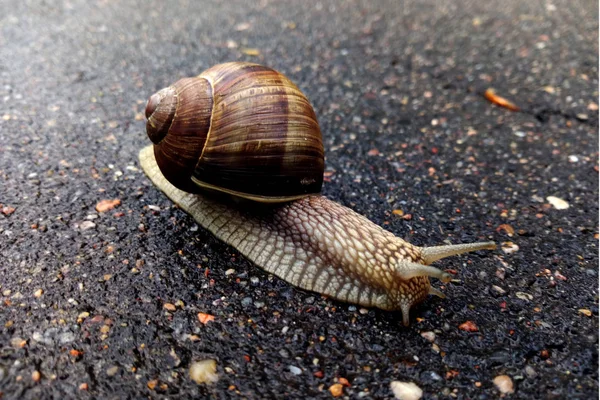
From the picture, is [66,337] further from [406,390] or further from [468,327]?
[468,327]

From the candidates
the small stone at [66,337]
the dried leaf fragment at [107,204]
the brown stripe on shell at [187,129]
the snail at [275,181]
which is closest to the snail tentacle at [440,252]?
the snail at [275,181]

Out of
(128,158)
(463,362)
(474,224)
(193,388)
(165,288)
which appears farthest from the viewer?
(128,158)

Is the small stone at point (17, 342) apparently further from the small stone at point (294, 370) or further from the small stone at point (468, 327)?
the small stone at point (468, 327)

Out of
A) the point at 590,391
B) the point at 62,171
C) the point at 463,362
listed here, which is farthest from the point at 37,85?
the point at 590,391

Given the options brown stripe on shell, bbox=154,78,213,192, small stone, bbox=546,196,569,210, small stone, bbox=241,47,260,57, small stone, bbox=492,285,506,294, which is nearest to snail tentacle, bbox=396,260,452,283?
small stone, bbox=492,285,506,294

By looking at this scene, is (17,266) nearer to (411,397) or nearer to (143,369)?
(143,369)

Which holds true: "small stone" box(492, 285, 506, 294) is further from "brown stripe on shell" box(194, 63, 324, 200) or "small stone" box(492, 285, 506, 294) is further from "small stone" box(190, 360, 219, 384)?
"small stone" box(190, 360, 219, 384)

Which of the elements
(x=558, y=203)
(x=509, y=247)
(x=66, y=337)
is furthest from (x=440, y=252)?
(x=66, y=337)
